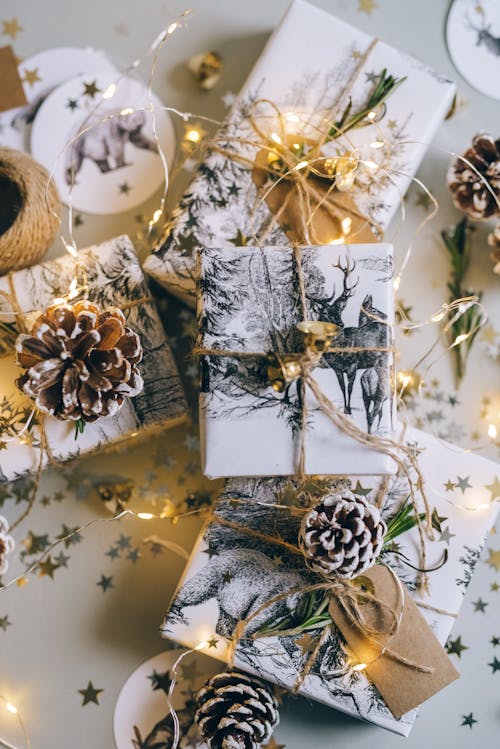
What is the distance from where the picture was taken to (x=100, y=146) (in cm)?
132

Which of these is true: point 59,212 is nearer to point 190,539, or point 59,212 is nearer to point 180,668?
point 190,539

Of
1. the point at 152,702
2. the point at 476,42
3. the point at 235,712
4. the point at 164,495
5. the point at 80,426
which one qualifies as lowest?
the point at 152,702

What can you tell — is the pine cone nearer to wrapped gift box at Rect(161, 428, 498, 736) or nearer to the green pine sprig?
wrapped gift box at Rect(161, 428, 498, 736)

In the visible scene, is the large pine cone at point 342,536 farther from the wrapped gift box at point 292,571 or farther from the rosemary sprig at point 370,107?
the rosemary sprig at point 370,107

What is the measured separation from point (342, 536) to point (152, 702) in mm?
531

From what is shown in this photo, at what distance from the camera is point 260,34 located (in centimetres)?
136

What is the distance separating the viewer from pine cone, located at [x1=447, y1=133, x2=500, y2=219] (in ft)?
4.06

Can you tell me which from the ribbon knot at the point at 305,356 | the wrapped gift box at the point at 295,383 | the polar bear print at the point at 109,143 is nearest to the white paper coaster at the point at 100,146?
the polar bear print at the point at 109,143

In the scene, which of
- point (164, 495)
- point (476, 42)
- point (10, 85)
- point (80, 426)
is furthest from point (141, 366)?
point (476, 42)

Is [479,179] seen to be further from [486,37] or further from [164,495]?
[164,495]

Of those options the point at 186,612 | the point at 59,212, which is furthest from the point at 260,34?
the point at 186,612

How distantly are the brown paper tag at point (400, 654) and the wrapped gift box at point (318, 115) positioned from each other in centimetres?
60

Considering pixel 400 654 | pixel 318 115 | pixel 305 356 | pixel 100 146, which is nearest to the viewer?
pixel 305 356

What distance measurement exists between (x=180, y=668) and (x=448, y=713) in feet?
1.64
